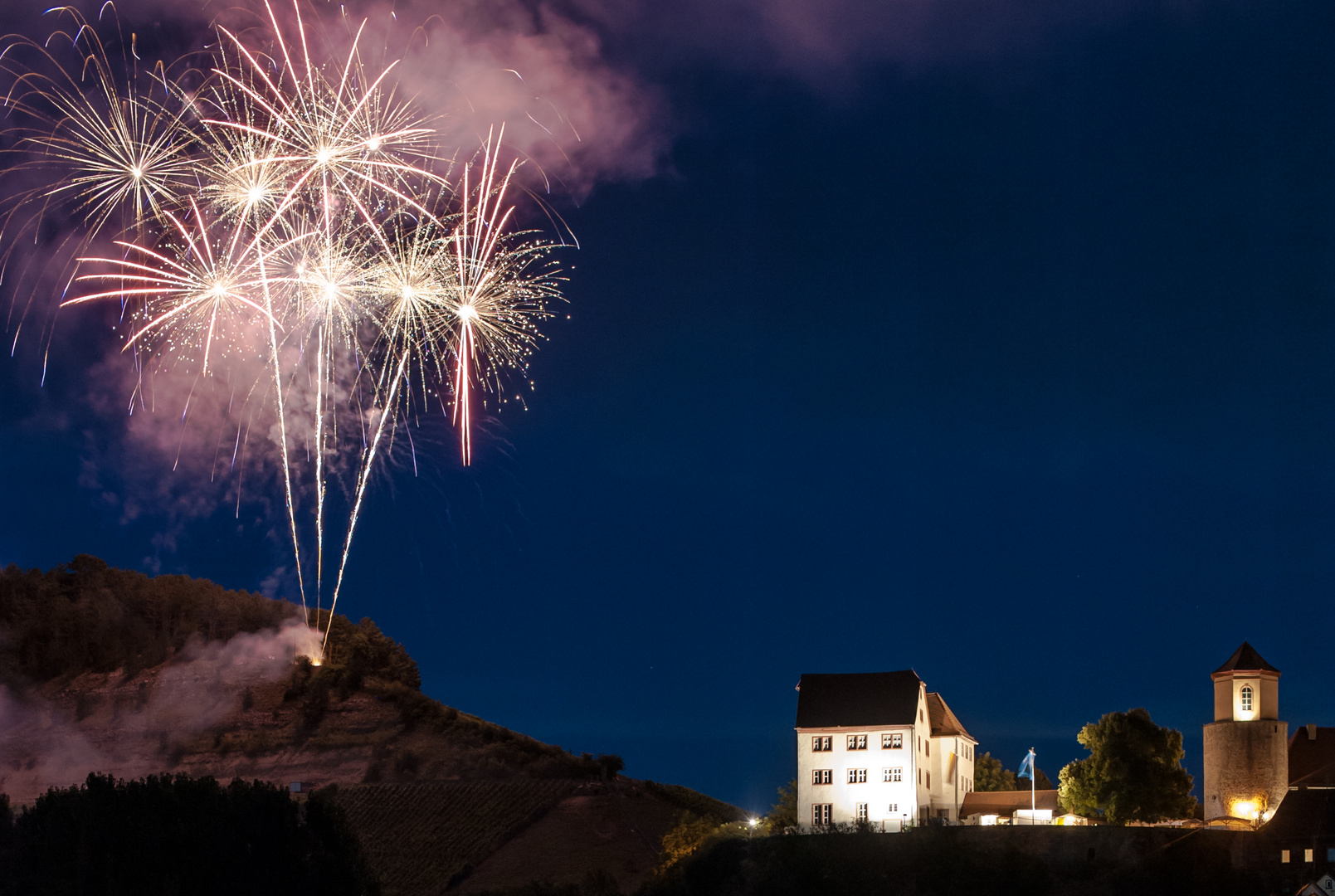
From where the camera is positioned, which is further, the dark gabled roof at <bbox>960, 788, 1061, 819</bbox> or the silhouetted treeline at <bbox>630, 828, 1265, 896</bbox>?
the dark gabled roof at <bbox>960, 788, 1061, 819</bbox>

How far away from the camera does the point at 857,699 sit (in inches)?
2414

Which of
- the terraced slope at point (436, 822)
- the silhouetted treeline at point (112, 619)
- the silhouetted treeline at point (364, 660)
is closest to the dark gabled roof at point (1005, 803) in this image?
the terraced slope at point (436, 822)

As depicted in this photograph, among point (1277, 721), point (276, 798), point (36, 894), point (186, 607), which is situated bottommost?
point (36, 894)

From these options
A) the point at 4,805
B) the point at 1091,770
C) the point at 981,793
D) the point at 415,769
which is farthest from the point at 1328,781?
the point at 4,805

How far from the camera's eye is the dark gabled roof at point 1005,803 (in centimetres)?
6019

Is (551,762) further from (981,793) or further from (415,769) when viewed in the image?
(981,793)

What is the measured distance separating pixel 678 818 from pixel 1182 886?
26816 millimetres

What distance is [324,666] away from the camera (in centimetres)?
9650

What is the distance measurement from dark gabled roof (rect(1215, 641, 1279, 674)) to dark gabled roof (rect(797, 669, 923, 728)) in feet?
43.5

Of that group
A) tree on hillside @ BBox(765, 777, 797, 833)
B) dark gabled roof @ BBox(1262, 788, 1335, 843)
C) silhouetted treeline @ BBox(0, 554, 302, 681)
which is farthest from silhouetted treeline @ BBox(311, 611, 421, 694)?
dark gabled roof @ BBox(1262, 788, 1335, 843)

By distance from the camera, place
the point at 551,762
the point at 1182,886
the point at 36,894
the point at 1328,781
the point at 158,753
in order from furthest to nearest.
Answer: the point at 158,753
the point at 551,762
the point at 1328,781
the point at 36,894
the point at 1182,886

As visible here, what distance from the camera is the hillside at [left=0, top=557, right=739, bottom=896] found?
68500 mm

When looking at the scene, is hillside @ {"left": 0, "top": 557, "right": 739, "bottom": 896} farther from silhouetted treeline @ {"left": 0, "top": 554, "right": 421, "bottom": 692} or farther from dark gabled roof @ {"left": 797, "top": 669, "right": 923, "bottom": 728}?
dark gabled roof @ {"left": 797, "top": 669, "right": 923, "bottom": 728}

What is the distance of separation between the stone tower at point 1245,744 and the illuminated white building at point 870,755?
11.7 metres
